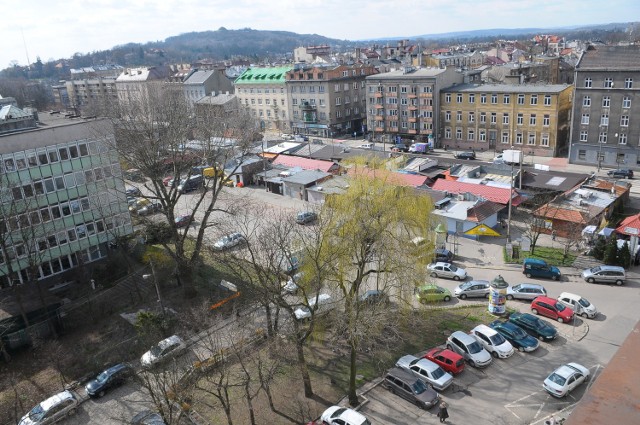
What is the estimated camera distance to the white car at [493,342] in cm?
2334

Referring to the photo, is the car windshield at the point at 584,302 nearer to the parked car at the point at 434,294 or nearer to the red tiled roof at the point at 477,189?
the parked car at the point at 434,294

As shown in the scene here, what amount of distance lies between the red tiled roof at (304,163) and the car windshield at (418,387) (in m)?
33.6

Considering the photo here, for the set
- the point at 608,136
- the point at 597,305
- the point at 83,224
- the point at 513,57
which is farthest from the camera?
the point at 513,57

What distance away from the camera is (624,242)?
103 ft

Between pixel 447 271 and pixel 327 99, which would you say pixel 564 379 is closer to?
pixel 447 271

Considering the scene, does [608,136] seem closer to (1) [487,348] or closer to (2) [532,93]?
(2) [532,93]

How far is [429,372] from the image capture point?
21.5 m

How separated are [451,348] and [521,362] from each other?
322 centimetres

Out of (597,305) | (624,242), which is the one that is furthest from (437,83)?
(597,305)

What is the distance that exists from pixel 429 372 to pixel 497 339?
14.8ft

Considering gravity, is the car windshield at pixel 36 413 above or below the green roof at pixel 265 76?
below


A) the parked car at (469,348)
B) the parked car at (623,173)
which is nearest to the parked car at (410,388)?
the parked car at (469,348)

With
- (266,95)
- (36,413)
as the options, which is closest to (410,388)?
(36,413)

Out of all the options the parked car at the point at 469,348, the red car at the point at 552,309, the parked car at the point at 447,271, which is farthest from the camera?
the parked car at the point at 447,271
